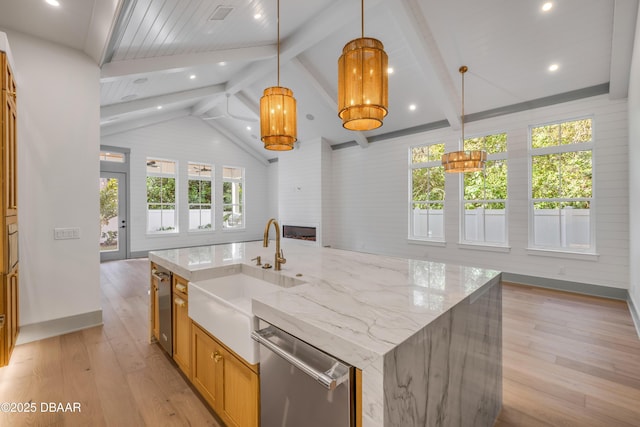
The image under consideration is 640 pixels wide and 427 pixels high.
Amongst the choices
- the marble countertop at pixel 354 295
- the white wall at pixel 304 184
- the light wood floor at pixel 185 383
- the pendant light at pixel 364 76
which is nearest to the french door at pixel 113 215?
the white wall at pixel 304 184

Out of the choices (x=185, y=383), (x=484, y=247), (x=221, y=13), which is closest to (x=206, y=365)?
(x=185, y=383)

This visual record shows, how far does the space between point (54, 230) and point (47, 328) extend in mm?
1011

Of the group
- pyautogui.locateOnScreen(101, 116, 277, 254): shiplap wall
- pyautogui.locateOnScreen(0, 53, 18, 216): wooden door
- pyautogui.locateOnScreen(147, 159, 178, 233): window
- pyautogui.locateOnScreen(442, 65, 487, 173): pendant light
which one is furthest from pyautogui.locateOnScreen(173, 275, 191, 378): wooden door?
pyautogui.locateOnScreen(147, 159, 178, 233): window

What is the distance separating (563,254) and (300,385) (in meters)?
5.24

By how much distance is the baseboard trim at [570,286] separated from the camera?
13.5ft

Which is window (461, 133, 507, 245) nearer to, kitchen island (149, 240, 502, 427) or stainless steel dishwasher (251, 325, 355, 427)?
kitchen island (149, 240, 502, 427)

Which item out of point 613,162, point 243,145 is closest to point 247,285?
point 613,162

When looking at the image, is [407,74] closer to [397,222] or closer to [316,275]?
[397,222]

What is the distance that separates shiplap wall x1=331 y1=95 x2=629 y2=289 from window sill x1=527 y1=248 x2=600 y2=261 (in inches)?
1.3

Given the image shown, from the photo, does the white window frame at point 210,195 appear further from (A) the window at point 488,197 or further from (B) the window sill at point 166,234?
(A) the window at point 488,197

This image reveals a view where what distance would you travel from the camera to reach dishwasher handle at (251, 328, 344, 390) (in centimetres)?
87

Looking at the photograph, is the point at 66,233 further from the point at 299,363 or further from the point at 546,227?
the point at 546,227

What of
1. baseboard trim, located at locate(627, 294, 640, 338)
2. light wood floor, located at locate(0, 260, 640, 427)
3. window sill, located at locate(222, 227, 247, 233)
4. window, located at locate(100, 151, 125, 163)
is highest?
window, located at locate(100, 151, 125, 163)

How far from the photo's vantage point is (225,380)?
162cm
